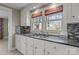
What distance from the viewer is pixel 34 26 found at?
3971 millimetres

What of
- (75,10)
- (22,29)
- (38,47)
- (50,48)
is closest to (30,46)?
(38,47)

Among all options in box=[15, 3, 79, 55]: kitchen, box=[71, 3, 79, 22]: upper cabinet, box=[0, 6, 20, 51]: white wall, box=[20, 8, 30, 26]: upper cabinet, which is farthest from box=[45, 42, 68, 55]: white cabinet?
box=[0, 6, 20, 51]: white wall

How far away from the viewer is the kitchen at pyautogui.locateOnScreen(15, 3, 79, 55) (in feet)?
6.07

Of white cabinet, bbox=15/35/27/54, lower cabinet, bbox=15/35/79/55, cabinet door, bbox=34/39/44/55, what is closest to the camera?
lower cabinet, bbox=15/35/79/55

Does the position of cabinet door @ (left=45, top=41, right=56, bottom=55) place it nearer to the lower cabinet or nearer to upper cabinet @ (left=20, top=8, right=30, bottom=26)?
the lower cabinet

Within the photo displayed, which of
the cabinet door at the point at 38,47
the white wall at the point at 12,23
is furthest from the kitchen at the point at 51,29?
the white wall at the point at 12,23

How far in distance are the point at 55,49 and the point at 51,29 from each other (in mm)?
1222

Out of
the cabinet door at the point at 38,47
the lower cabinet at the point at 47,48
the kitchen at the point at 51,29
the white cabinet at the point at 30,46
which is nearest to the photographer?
the lower cabinet at the point at 47,48

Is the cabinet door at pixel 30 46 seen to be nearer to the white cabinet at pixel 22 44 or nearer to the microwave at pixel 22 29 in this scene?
the white cabinet at pixel 22 44

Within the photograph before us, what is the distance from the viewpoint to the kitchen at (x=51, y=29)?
1850mm

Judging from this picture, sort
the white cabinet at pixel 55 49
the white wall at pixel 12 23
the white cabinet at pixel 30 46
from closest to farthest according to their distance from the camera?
the white cabinet at pixel 55 49 → the white cabinet at pixel 30 46 → the white wall at pixel 12 23

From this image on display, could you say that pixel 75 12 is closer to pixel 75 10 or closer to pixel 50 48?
pixel 75 10
